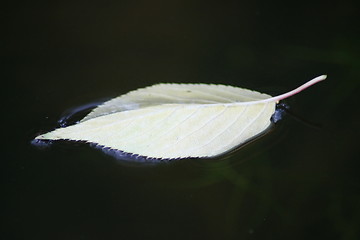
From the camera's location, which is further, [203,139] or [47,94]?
[47,94]

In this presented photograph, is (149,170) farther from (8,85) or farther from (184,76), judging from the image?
(8,85)

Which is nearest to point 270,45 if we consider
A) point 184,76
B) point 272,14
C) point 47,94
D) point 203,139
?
point 272,14

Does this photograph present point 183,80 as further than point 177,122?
Yes
